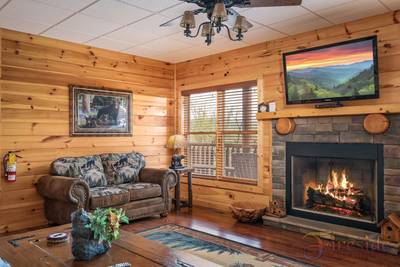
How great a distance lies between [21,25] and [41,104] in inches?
39.4

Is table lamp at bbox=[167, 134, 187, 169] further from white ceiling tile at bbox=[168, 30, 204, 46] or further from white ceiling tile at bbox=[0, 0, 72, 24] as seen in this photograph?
white ceiling tile at bbox=[0, 0, 72, 24]

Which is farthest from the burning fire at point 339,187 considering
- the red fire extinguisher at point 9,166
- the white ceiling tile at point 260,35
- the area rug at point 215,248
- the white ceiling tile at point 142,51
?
the red fire extinguisher at point 9,166

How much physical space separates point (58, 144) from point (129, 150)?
114cm

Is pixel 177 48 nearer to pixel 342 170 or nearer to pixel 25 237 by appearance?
pixel 342 170

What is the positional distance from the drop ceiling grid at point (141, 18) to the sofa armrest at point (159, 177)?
185 cm

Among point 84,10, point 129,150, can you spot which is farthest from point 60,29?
point 129,150

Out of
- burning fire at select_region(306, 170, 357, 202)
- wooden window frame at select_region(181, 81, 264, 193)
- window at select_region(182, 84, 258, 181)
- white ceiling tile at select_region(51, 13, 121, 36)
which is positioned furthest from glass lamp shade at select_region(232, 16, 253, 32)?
burning fire at select_region(306, 170, 357, 202)

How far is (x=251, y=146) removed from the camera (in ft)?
15.9

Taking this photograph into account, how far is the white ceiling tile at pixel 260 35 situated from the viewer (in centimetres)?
411

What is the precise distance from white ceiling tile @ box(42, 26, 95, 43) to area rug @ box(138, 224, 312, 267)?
8.79 feet

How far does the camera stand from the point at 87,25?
12.8 ft

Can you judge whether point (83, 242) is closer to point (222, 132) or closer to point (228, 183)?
point (228, 183)

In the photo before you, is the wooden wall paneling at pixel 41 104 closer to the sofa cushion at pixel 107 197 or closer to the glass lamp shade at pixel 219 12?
the sofa cushion at pixel 107 197

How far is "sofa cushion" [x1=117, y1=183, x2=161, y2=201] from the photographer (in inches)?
169
